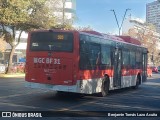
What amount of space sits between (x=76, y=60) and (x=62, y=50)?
78cm

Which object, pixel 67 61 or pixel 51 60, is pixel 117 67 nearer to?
pixel 67 61

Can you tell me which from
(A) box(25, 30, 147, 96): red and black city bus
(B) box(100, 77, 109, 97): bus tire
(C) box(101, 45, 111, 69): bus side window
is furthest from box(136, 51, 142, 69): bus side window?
(A) box(25, 30, 147, 96): red and black city bus

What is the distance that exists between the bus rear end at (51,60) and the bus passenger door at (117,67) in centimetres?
480

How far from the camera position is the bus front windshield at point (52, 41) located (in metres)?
15.9

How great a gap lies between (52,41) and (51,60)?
2.75 feet

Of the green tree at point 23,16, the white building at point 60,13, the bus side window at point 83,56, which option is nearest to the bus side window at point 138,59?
the bus side window at point 83,56

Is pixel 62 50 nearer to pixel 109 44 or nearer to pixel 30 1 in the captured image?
pixel 109 44

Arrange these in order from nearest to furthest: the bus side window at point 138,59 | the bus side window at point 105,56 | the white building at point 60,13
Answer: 1. the bus side window at point 105,56
2. the bus side window at point 138,59
3. the white building at point 60,13

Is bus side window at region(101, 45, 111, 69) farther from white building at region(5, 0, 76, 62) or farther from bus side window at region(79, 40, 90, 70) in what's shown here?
white building at region(5, 0, 76, 62)

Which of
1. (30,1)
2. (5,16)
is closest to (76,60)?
(5,16)

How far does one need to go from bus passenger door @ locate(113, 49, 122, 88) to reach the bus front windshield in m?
4.75

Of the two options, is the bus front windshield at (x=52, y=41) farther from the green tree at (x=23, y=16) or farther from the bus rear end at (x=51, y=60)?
the green tree at (x=23, y=16)

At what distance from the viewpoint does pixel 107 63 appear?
18.9 metres

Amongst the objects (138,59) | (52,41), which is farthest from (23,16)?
(52,41)
